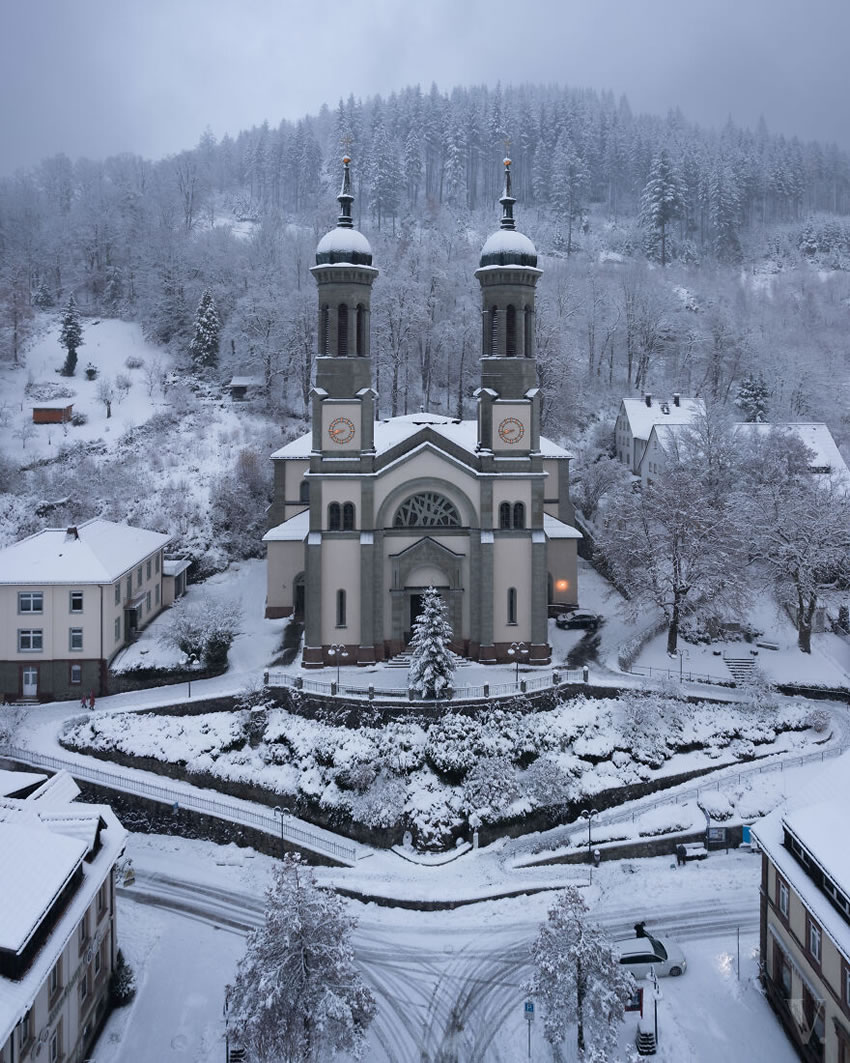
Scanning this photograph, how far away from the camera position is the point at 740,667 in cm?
3509

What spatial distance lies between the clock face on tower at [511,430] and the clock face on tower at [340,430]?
6217mm

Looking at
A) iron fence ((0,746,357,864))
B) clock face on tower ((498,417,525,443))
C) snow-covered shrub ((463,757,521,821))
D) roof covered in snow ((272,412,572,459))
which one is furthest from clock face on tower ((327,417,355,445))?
iron fence ((0,746,357,864))

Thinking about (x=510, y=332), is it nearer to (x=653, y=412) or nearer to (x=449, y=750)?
(x=449, y=750)

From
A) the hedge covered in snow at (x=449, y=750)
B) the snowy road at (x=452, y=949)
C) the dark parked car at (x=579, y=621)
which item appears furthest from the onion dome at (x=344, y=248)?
the snowy road at (x=452, y=949)

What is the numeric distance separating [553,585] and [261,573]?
628 inches

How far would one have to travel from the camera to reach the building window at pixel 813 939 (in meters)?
18.0

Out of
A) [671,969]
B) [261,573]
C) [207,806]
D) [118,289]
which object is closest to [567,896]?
[671,969]

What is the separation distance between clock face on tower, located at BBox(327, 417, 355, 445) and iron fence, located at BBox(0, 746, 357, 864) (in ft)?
48.0

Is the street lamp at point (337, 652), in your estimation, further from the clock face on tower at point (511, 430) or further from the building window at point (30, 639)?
the building window at point (30, 639)

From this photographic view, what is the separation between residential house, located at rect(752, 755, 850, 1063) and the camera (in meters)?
16.8

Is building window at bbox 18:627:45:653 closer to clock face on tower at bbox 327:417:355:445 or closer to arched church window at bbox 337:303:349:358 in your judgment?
clock face on tower at bbox 327:417:355:445

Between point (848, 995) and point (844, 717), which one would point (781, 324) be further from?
point (848, 995)

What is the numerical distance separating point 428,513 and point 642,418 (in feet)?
94.8

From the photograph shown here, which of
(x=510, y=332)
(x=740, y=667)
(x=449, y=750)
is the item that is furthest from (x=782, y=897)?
(x=510, y=332)
